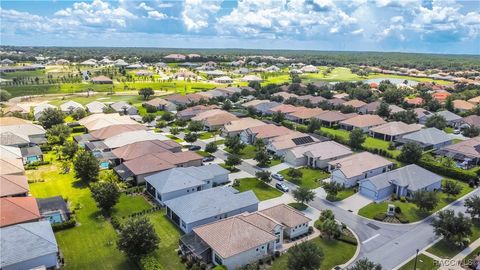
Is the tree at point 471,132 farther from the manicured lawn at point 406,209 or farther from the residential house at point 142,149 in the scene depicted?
the residential house at point 142,149

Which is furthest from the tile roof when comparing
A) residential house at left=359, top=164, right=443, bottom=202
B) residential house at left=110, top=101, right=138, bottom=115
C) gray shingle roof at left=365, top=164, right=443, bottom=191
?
residential house at left=110, top=101, right=138, bottom=115

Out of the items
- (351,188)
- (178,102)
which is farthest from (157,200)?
(178,102)

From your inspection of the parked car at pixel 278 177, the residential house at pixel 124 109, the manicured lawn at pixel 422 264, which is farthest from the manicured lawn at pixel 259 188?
the residential house at pixel 124 109

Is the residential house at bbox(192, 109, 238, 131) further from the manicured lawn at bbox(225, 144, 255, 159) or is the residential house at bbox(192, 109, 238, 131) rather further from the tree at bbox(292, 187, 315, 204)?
the tree at bbox(292, 187, 315, 204)

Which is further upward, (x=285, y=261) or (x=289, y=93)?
(x=289, y=93)

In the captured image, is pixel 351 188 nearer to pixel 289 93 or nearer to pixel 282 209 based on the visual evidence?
pixel 282 209

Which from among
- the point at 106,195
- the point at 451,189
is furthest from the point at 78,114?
the point at 451,189
